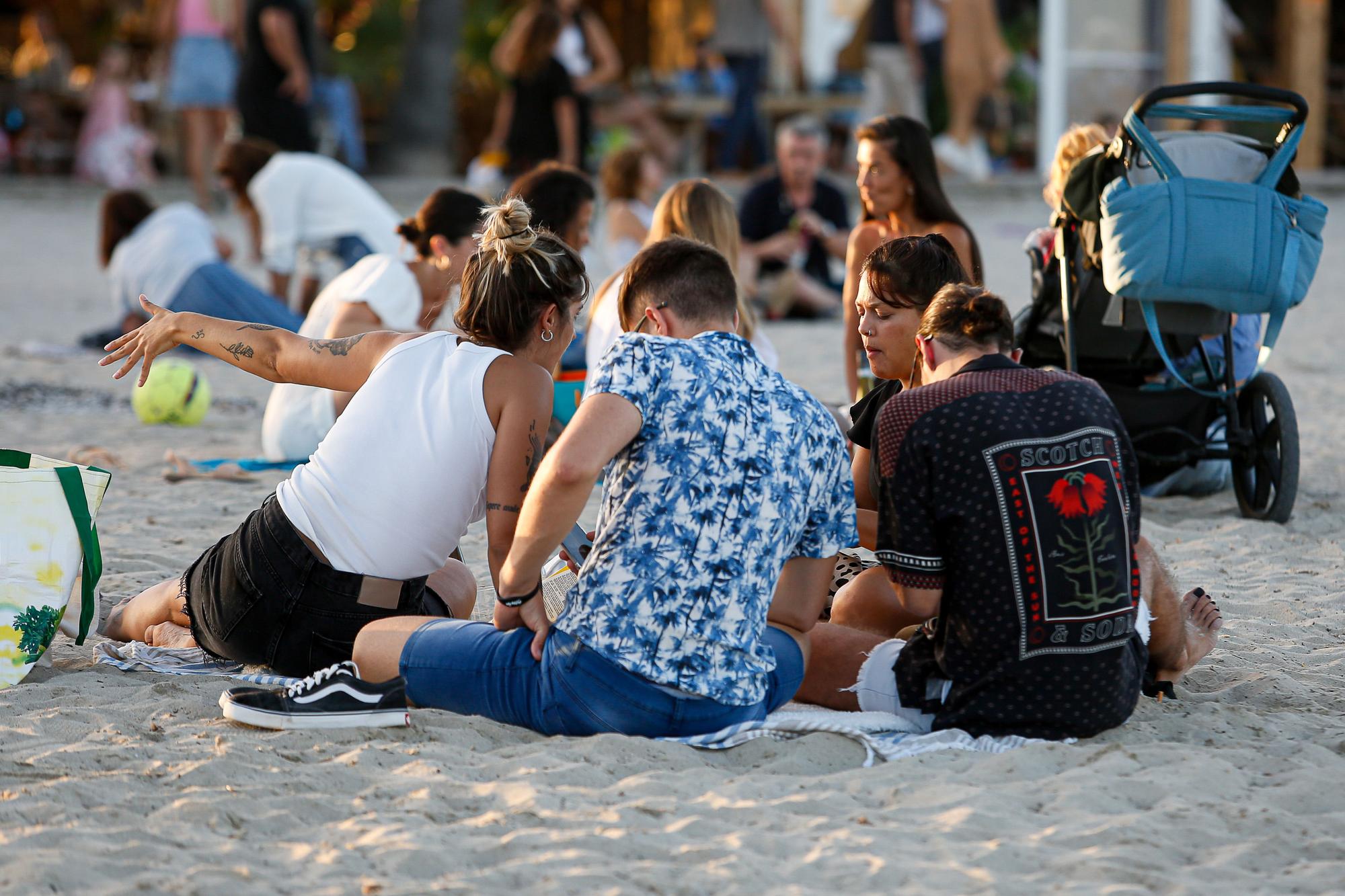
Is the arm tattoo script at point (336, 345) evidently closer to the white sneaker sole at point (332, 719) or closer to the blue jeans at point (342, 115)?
the white sneaker sole at point (332, 719)

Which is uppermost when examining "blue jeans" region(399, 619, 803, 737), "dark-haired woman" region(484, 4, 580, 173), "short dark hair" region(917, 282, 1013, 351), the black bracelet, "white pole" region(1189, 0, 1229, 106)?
"white pole" region(1189, 0, 1229, 106)

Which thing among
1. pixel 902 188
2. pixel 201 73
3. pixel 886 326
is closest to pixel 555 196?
pixel 902 188

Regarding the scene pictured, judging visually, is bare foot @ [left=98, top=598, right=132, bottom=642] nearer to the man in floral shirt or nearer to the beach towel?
the beach towel

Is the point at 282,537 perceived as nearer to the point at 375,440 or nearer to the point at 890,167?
the point at 375,440

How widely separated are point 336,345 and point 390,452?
341 mm

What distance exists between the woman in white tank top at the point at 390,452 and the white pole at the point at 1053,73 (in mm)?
11929

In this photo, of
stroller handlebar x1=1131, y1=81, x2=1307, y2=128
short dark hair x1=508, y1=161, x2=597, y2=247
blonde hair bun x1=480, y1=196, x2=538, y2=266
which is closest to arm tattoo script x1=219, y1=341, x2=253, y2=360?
blonde hair bun x1=480, y1=196, x2=538, y2=266

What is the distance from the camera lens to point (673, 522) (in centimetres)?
259

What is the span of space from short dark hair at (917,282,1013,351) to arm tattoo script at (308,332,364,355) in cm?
121

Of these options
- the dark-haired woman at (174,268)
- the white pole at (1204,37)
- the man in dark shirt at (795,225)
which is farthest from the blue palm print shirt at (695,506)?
the white pole at (1204,37)

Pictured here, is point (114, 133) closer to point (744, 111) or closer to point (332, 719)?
point (744, 111)

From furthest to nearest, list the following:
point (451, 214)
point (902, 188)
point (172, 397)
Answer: point (172, 397), point (902, 188), point (451, 214)

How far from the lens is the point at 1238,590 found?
13.6ft

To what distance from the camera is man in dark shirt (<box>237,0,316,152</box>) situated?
10367mm
